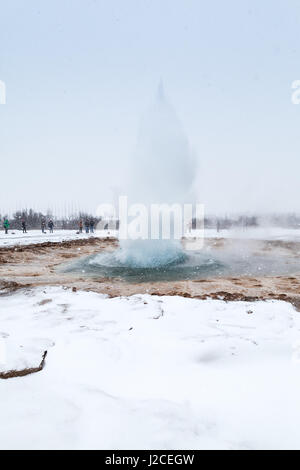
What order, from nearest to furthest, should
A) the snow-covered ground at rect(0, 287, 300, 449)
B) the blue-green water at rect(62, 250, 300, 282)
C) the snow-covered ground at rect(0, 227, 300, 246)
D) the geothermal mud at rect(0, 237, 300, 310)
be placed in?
the snow-covered ground at rect(0, 287, 300, 449) → the geothermal mud at rect(0, 237, 300, 310) → the blue-green water at rect(62, 250, 300, 282) → the snow-covered ground at rect(0, 227, 300, 246)

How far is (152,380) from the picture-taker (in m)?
2.67

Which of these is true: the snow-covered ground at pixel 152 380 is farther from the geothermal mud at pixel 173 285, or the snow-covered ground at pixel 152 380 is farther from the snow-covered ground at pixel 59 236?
the snow-covered ground at pixel 59 236

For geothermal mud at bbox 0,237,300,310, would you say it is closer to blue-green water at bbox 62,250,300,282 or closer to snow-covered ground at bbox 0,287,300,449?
blue-green water at bbox 62,250,300,282

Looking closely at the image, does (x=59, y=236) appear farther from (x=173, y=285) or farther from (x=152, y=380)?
(x=152, y=380)

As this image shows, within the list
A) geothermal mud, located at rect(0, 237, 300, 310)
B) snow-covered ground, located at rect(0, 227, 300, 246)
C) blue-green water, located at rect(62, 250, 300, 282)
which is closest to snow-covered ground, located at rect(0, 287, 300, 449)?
geothermal mud, located at rect(0, 237, 300, 310)

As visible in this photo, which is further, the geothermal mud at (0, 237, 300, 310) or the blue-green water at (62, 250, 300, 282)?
the blue-green water at (62, 250, 300, 282)

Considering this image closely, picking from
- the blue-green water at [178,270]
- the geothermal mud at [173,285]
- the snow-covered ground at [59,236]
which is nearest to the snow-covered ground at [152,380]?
the geothermal mud at [173,285]

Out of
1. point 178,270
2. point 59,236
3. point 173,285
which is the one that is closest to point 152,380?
point 173,285

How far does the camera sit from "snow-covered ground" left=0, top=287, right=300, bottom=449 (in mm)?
1929

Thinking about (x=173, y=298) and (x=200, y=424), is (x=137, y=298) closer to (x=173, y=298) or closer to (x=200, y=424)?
(x=173, y=298)

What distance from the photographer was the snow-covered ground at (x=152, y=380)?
193 cm
